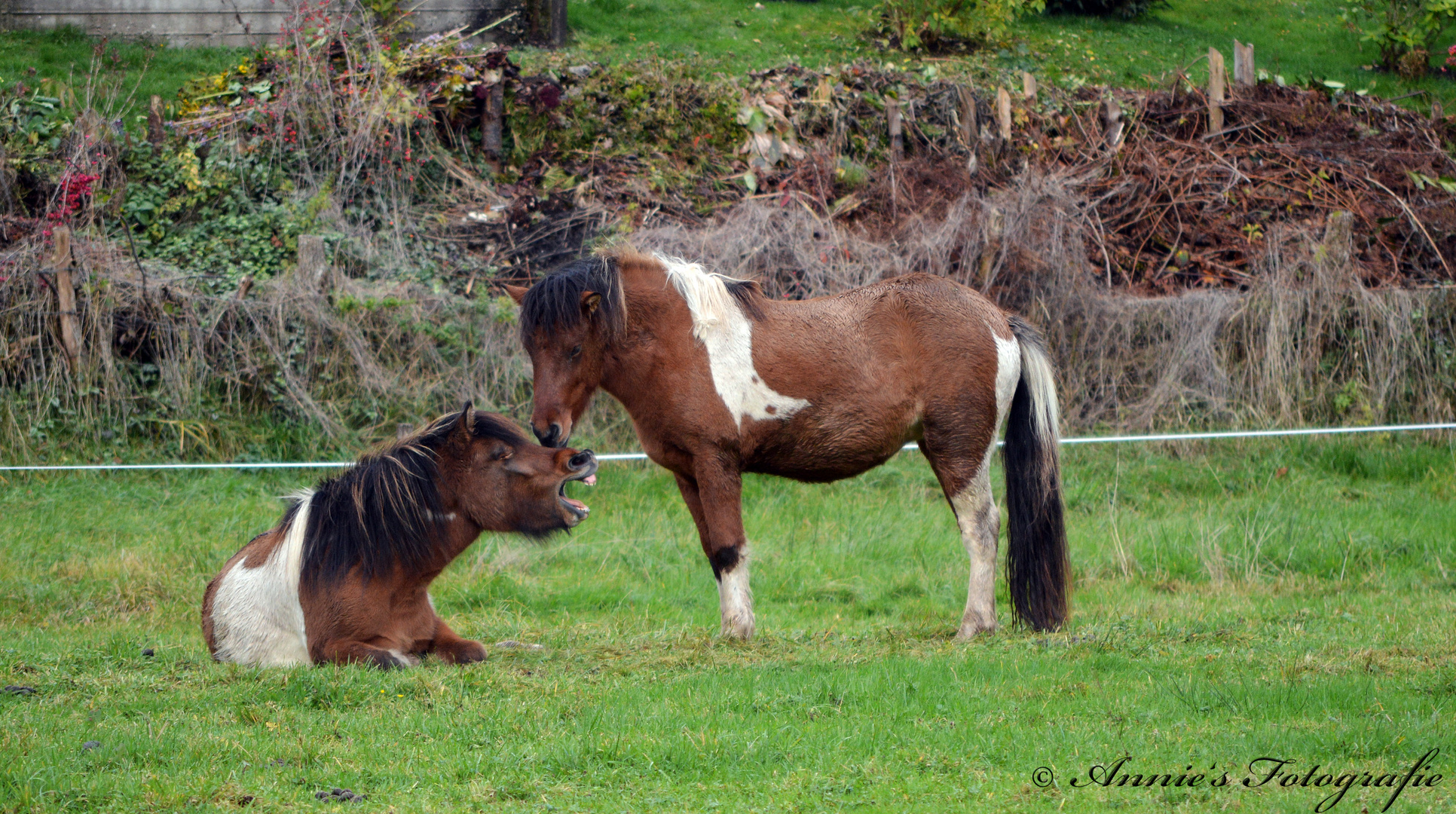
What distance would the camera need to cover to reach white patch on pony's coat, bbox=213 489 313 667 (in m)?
6.19

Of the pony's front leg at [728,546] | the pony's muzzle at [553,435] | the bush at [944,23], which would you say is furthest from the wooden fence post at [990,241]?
the bush at [944,23]

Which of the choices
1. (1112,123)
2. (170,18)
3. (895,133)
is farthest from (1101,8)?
(170,18)

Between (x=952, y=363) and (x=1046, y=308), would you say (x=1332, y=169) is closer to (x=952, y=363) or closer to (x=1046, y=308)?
(x=1046, y=308)

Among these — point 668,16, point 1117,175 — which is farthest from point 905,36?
point 1117,175

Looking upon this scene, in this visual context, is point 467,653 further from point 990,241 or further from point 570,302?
point 990,241

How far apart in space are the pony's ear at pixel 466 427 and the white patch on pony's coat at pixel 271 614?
904 mm

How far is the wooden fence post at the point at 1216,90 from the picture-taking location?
16.6 metres

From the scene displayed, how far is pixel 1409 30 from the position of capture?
21.5 metres

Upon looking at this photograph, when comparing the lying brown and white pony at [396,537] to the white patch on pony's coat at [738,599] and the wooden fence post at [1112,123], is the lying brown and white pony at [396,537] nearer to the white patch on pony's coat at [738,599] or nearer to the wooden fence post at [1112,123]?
the white patch on pony's coat at [738,599]

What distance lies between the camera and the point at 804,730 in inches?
187

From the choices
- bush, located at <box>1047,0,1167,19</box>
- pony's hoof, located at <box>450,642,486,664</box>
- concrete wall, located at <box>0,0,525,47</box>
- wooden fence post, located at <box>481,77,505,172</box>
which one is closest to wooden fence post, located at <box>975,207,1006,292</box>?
wooden fence post, located at <box>481,77,505,172</box>

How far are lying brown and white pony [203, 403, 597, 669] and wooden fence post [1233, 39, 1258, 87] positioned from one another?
1496 cm

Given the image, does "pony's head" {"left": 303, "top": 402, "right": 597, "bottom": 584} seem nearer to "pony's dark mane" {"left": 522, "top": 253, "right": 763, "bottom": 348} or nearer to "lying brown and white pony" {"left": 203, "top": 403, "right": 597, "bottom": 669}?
"lying brown and white pony" {"left": 203, "top": 403, "right": 597, "bottom": 669}

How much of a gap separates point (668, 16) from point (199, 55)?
8.74 m
